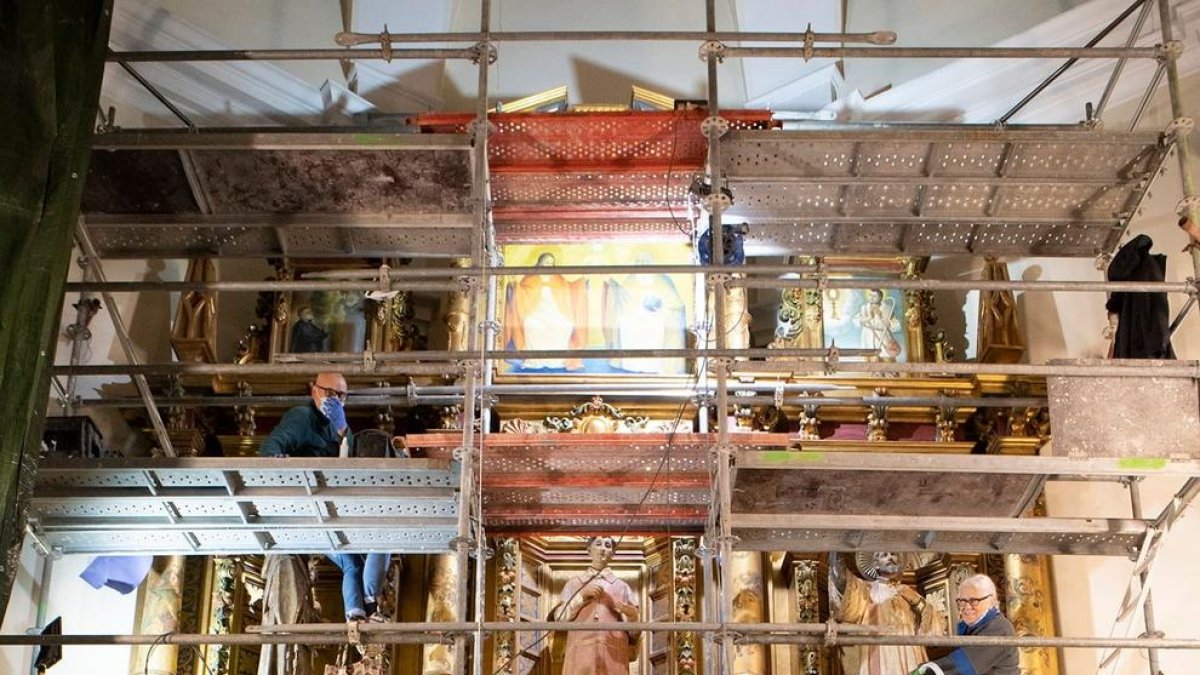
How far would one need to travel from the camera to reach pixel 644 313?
13.4 metres

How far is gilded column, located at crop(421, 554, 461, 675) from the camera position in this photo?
40.1 ft

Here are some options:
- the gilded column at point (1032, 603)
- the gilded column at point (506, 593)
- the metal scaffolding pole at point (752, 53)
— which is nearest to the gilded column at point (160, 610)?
the gilded column at point (506, 593)

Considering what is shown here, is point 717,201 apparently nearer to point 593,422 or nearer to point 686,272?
point 686,272

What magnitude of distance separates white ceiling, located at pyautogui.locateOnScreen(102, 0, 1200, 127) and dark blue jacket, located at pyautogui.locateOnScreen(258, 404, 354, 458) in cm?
355

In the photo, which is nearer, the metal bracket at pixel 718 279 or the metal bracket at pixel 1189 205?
the metal bracket at pixel 718 279

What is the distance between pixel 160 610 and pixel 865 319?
5.88 metres

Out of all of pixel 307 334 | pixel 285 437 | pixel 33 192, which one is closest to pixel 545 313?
pixel 307 334

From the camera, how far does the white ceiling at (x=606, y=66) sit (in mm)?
13703

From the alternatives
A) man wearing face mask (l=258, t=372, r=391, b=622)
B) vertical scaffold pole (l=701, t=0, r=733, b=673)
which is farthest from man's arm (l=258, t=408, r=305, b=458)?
vertical scaffold pole (l=701, t=0, r=733, b=673)

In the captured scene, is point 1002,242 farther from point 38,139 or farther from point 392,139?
point 38,139

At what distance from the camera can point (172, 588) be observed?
1230 cm

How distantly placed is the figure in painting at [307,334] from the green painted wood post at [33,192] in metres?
4.22

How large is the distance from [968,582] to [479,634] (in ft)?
11.3

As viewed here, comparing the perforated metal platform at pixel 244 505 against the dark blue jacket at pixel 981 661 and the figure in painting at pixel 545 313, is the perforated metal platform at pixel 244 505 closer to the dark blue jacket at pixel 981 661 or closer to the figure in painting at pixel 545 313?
the figure in painting at pixel 545 313
